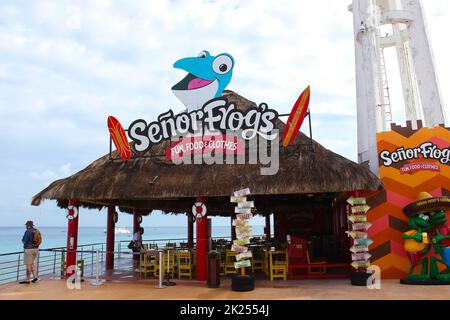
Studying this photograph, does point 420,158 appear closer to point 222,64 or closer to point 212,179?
point 212,179

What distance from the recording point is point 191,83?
46.1ft

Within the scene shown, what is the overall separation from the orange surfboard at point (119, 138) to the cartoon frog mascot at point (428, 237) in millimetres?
9303

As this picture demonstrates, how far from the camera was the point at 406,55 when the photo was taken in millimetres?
21875

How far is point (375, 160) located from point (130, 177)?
817 centimetres

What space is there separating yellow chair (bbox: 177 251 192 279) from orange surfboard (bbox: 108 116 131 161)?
3.96 m

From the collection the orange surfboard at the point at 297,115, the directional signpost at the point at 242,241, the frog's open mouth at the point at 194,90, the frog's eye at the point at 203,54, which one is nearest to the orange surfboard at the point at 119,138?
the frog's open mouth at the point at 194,90

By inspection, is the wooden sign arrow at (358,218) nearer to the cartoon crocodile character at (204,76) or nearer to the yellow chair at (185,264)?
the yellow chair at (185,264)

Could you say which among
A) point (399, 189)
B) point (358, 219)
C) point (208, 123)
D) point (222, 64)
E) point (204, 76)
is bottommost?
point (358, 219)

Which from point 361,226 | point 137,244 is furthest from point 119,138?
point 361,226

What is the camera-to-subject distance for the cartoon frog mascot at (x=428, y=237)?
10383mm

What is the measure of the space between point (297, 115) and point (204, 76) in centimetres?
412
